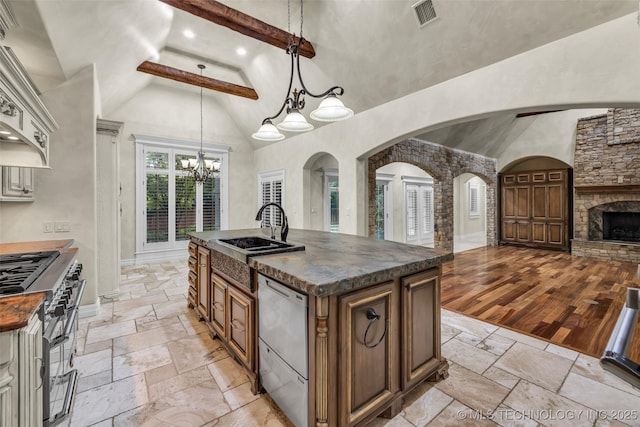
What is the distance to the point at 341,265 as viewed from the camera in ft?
5.51

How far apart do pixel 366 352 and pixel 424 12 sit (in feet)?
11.9

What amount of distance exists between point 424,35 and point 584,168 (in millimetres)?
6468

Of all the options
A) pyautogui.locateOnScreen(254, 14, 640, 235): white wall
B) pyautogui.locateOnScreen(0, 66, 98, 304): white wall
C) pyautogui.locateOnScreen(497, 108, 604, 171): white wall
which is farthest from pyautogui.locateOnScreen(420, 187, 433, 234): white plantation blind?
pyautogui.locateOnScreen(0, 66, 98, 304): white wall

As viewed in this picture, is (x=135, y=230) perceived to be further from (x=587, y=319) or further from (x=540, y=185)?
(x=540, y=185)

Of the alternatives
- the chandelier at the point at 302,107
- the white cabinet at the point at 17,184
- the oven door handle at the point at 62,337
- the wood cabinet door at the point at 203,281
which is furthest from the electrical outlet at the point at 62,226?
the chandelier at the point at 302,107

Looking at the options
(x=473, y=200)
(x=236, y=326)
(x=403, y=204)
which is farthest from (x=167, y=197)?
(x=473, y=200)

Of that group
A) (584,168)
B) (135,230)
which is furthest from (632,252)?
(135,230)

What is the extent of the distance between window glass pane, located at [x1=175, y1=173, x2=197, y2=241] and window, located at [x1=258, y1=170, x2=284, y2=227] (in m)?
1.72

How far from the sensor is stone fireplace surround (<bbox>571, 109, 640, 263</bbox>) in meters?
6.24

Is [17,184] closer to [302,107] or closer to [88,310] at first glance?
[88,310]

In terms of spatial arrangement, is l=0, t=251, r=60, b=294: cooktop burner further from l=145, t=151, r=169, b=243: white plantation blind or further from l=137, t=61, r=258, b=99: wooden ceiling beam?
l=145, t=151, r=169, b=243: white plantation blind

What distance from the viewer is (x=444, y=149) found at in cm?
693

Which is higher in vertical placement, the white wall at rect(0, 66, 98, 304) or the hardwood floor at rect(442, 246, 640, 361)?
the white wall at rect(0, 66, 98, 304)

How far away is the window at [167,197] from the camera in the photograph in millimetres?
6312
